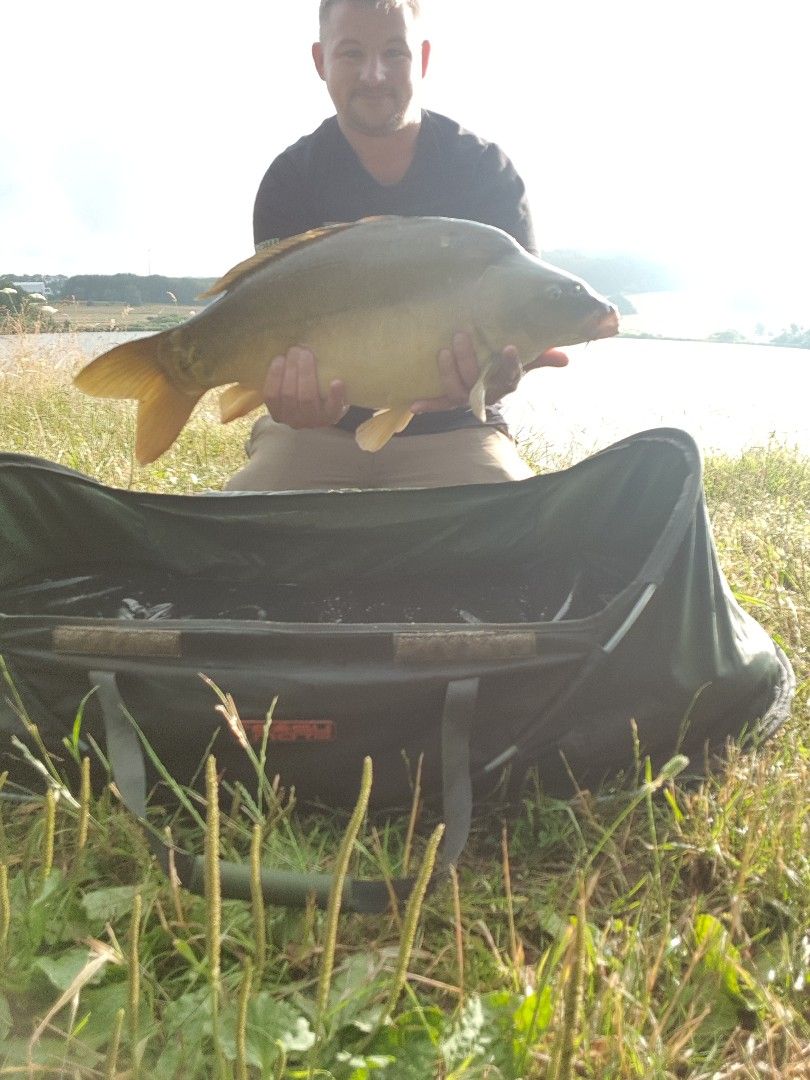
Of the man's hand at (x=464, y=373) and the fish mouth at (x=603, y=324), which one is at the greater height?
the fish mouth at (x=603, y=324)

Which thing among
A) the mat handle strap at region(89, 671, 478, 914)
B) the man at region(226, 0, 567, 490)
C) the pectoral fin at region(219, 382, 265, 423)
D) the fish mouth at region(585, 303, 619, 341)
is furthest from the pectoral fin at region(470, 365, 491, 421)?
the mat handle strap at region(89, 671, 478, 914)

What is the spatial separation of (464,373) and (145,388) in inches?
22.8

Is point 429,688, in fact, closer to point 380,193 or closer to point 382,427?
point 382,427

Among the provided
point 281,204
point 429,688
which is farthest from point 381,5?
point 429,688

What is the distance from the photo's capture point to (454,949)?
858 mm

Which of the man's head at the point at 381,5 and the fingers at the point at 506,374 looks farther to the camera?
the man's head at the point at 381,5

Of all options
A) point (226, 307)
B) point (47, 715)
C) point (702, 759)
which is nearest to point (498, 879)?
point (702, 759)

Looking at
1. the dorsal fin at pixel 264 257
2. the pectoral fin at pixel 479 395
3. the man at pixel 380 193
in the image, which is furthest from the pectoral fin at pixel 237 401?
the pectoral fin at pixel 479 395

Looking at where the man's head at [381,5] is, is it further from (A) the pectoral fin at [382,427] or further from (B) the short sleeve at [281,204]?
(A) the pectoral fin at [382,427]

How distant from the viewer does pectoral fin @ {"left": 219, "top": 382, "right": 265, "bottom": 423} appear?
5.51 ft

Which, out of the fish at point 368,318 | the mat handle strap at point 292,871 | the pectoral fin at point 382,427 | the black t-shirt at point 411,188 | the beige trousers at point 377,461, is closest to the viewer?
the mat handle strap at point 292,871

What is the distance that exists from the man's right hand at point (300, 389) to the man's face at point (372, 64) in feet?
2.36

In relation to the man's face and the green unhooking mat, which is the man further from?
the green unhooking mat

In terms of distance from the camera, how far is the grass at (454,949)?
2.21ft
